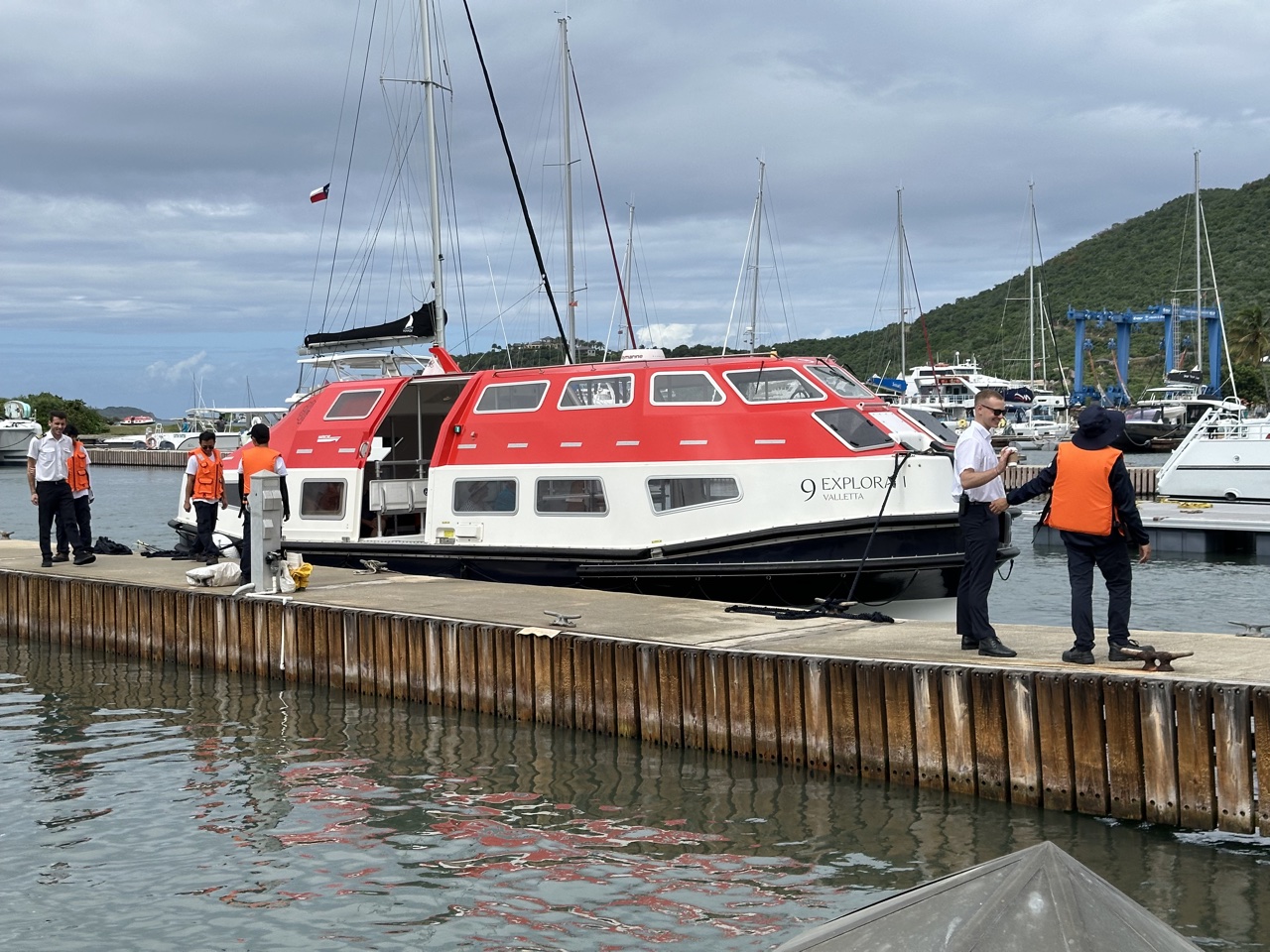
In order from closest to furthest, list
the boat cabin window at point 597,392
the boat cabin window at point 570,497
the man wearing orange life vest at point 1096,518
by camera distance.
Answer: the man wearing orange life vest at point 1096,518 < the boat cabin window at point 570,497 < the boat cabin window at point 597,392

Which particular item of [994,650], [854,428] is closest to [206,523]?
[854,428]

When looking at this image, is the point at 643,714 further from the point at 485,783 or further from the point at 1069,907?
the point at 1069,907

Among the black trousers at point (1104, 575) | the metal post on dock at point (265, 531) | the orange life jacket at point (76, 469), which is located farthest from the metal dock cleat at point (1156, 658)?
the orange life jacket at point (76, 469)

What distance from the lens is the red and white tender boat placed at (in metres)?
13.1

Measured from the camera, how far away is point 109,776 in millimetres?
9898

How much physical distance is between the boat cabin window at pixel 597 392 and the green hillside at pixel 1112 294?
70.5 meters

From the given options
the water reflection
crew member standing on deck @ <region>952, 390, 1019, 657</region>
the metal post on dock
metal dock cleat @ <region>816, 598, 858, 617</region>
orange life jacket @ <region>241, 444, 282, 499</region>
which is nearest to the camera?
the water reflection

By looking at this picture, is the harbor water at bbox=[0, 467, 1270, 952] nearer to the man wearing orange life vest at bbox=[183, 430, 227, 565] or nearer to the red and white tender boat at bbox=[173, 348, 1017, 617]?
the red and white tender boat at bbox=[173, 348, 1017, 617]

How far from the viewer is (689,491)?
13805 mm

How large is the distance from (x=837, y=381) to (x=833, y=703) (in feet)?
18.5

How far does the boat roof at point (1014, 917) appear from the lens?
262 centimetres

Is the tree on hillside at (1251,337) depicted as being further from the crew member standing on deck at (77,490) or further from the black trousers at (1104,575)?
the black trousers at (1104,575)

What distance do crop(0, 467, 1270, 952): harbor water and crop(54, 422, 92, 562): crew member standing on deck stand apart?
4425 millimetres

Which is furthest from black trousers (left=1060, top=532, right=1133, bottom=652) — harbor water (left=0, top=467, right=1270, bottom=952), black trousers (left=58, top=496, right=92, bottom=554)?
black trousers (left=58, top=496, right=92, bottom=554)
